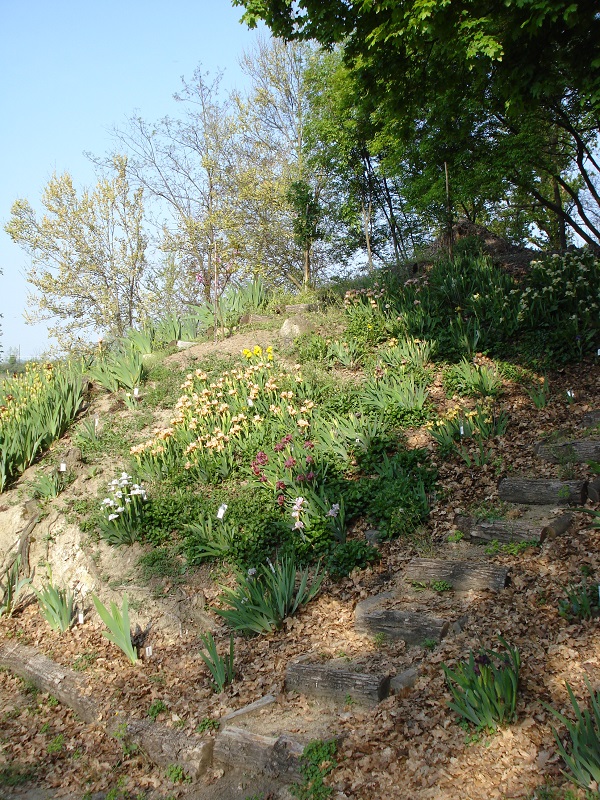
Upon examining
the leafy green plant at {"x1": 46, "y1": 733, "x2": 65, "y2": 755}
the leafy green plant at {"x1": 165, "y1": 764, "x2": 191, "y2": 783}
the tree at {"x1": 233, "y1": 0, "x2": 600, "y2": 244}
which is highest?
the tree at {"x1": 233, "y1": 0, "x2": 600, "y2": 244}

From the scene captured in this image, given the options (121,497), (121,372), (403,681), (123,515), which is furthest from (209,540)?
(121,372)

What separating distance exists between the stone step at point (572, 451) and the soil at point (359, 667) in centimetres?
11

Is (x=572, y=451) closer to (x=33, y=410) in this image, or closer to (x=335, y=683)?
(x=335, y=683)

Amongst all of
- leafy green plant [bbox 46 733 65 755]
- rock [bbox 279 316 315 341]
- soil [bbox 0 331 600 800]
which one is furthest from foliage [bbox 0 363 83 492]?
leafy green plant [bbox 46 733 65 755]

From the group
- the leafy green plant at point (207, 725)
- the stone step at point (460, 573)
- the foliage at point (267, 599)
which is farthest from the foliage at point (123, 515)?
the stone step at point (460, 573)

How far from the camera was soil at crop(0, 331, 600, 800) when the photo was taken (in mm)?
2984

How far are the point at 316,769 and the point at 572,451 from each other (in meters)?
3.69

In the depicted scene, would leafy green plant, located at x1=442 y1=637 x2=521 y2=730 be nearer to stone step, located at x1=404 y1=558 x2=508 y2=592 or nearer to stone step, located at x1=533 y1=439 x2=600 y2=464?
stone step, located at x1=404 y1=558 x2=508 y2=592

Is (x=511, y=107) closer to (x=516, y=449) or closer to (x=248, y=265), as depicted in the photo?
(x=516, y=449)

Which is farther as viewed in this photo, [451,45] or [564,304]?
[564,304]

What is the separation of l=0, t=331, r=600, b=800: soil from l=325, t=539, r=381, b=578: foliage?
0.36 feet

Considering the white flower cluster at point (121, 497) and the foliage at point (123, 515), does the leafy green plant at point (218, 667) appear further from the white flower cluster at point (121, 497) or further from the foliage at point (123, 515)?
the foliage at point (123, 515)

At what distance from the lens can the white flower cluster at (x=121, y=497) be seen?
6.22 meters

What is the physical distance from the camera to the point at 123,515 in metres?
6.34
